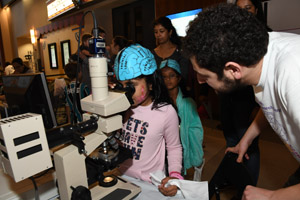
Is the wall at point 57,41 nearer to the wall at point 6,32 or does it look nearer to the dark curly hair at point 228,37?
the wall at point 6,32

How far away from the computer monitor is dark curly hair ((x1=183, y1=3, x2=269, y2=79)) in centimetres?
64

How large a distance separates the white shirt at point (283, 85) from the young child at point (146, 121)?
0.46 meters

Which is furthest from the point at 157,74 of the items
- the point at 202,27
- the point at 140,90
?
the point at 202,27

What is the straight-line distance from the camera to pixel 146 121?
1045mm

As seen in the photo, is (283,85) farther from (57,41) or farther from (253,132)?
(57,41)

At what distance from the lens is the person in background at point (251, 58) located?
0.53 meters

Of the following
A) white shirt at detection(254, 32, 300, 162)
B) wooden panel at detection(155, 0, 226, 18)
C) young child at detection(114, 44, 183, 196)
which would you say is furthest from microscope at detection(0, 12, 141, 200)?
wooden panel at detection(155, 0, 226, 18)

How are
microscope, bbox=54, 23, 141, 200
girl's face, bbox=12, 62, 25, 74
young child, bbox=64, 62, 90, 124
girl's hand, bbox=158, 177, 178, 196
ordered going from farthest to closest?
girl's face, bbox=12, 62, 25, 74
young child, bbox=64, 62, 90, 124
girl's hand, bbox=158, 177, 178, 196
microscope, bbox=54, 23, 141, 200

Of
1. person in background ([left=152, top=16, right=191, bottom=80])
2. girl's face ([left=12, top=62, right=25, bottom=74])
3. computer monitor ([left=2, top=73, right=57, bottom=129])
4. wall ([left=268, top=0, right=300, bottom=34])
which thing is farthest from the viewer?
girl's face ([left=12, top=62, right=25, bottom=74])

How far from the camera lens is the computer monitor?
0.85 m

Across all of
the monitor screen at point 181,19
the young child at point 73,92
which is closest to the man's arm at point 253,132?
the young child at point 73,92

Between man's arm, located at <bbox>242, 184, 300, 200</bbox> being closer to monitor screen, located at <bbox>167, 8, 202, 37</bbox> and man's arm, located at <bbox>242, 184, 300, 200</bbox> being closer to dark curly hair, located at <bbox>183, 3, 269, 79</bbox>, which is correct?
dark curly hair, located at <bbox>183, 3, 269, 79</bbox>

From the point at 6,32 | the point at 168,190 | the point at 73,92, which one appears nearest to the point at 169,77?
the point at 73,92

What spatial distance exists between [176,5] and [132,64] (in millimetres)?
2567
